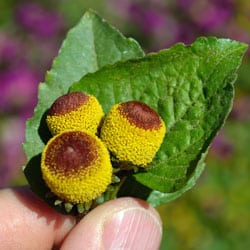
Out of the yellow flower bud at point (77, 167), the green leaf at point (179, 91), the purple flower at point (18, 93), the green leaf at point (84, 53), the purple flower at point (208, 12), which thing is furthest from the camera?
the purple flower at point (208, 12)

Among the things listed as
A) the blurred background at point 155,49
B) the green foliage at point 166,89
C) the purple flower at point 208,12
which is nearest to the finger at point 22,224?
the green foliage at point 166,89

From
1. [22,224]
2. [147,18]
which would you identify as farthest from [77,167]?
[147,18]

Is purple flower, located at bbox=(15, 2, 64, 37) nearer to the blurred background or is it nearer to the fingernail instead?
the blurred background

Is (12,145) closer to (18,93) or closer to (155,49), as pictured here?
(18,93)

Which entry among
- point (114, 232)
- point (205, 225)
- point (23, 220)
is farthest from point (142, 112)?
point (205, 225)

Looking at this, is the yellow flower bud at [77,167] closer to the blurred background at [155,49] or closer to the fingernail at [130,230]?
the fingernail at [130,230]

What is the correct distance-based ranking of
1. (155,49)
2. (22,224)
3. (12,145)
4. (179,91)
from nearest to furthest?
(179,91) < (22,224) < (12,145) < (155,49)
